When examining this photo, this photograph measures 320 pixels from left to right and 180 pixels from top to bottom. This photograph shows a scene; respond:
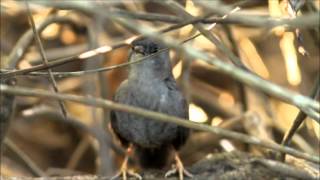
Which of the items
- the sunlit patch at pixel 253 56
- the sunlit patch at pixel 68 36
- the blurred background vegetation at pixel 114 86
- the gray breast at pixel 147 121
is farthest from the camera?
the sunlit patch at pixel 68 36

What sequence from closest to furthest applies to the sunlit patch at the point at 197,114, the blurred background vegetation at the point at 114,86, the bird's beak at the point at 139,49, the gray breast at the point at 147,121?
the bird's beak at the point at 139,49, the gray breast at the point at 147,121, the blurred background vegetation at the point at 114,86, the sunlit patch at the point at 197,114

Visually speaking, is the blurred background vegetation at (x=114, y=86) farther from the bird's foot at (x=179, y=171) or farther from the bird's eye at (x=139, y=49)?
the bird's eye at (x=139, y=49)

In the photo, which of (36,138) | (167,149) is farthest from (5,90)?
(36,138)

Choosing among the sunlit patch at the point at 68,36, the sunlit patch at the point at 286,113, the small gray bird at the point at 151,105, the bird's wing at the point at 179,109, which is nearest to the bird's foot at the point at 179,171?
the small gray bird at the point at 151,105

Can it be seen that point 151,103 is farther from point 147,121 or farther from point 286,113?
point 286,113

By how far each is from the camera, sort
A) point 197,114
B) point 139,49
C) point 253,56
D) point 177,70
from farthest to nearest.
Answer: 1. point 253,56
2. point 197,114
3. point 177,70
4. point 139,49


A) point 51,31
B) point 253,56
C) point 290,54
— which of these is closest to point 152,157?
point 290,54

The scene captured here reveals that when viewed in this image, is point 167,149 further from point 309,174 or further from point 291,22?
point 291,22
